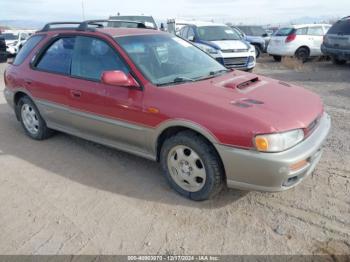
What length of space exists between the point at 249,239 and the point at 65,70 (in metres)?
3.09

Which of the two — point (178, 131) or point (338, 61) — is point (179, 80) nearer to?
point (178, 131)

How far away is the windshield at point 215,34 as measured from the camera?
36.2 ft

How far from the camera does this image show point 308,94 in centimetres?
369

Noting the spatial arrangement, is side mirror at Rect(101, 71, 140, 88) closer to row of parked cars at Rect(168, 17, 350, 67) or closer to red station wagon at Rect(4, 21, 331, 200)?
red station wagon at Rect(4, 21, 331, 200)

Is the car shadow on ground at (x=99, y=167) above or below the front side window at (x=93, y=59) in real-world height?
below

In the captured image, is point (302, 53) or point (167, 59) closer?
point (167, 59)

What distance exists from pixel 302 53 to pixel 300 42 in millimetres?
505

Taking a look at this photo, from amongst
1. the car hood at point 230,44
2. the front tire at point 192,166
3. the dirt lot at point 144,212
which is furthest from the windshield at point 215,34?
the front tire at point 192,166

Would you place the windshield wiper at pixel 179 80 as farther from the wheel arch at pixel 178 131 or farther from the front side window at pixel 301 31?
the front side window at pixel 301 31

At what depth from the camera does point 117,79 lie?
343 centimetres

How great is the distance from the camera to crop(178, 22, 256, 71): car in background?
1013 cm

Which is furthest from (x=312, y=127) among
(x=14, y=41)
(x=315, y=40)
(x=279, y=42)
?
(x=14, y=41)

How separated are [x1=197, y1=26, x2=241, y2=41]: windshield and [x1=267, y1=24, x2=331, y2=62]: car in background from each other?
11.2 ft

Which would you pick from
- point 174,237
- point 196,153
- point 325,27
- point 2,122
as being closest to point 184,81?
point 196,153
